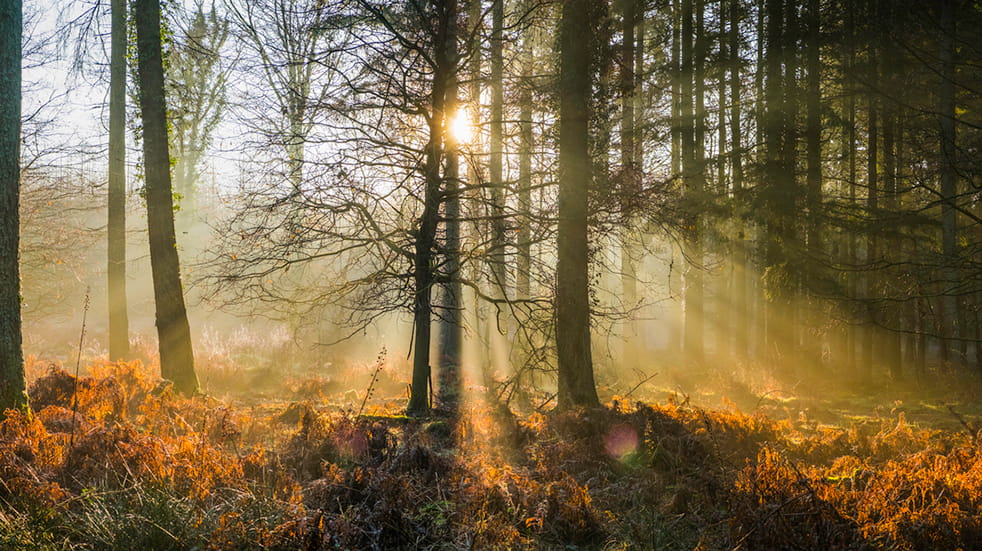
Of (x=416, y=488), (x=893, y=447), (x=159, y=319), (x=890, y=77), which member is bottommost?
(x=893, y=447)

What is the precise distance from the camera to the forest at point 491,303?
3.73 meters

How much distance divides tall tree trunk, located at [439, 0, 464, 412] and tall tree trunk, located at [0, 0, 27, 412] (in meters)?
4.63

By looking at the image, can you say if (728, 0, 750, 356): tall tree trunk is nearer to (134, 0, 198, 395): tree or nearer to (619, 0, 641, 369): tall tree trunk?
(619, 0, 641, 369): tall tree trunk

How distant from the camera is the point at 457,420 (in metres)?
6.82

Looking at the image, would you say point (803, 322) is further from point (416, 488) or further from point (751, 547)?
point (416, 488)

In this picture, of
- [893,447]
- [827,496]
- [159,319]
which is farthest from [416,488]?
[159,319]

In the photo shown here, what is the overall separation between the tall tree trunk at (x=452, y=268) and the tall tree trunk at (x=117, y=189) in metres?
7.62

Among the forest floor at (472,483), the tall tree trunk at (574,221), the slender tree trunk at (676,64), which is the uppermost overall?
the slender tree trunk at (676,64)

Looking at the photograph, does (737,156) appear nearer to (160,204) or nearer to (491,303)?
(491,303)

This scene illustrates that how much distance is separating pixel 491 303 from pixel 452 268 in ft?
3.48

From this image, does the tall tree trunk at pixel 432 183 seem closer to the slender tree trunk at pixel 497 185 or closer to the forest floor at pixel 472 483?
the slender tree trunk at pixel 497 185

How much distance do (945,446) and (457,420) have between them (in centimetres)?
561

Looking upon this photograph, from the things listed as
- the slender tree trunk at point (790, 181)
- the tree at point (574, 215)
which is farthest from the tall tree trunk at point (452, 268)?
the slender tree trunk at point (790, 181)

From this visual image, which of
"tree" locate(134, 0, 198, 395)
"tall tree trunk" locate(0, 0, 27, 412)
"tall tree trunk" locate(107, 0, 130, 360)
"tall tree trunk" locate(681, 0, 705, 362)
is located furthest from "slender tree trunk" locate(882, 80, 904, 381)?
"tall tree trunk" locate(107, 0, 130, 360)
